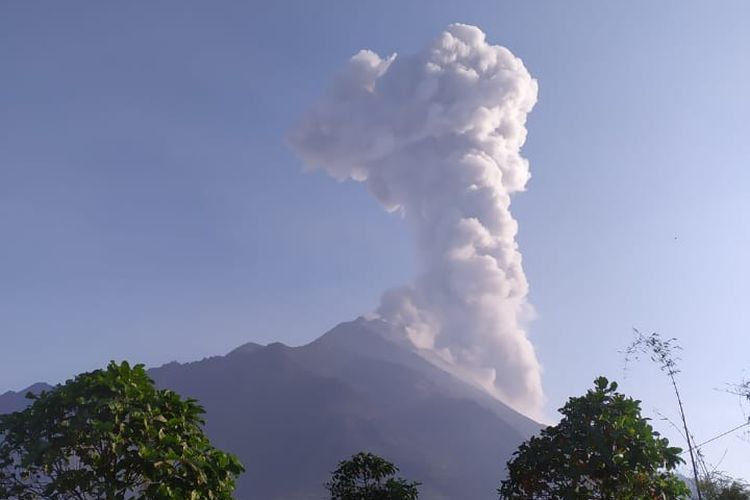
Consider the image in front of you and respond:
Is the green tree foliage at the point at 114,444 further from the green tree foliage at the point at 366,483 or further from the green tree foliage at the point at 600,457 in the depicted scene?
the green tree foliage at the point at 600,457

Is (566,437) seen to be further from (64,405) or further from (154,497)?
(64,405)

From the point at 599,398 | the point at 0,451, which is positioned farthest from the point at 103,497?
the point at 599,398

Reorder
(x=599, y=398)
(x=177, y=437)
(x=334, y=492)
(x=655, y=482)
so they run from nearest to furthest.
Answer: (x=177, y=437), (x=655, y=482), (x=599, y=398), (x=334, y=492)

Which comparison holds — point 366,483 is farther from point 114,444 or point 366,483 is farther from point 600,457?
point 114,444

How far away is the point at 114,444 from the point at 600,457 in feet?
41.6

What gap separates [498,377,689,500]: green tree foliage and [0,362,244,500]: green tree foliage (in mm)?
9388

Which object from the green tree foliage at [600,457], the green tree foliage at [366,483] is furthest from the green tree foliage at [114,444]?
the green tree foliage at [600,457]

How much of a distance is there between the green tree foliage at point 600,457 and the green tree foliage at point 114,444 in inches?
370

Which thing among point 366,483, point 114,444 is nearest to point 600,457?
point 366,483

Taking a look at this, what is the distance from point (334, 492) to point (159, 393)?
9.16m

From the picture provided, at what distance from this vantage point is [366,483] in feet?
73.0

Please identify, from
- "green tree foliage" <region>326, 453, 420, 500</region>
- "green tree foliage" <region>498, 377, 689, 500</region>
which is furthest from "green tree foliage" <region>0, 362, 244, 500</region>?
"green tree foliage" <region>498, 377, 689, 500</region>

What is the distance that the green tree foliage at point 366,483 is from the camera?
21.8 m

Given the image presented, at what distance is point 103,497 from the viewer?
47.6ft
